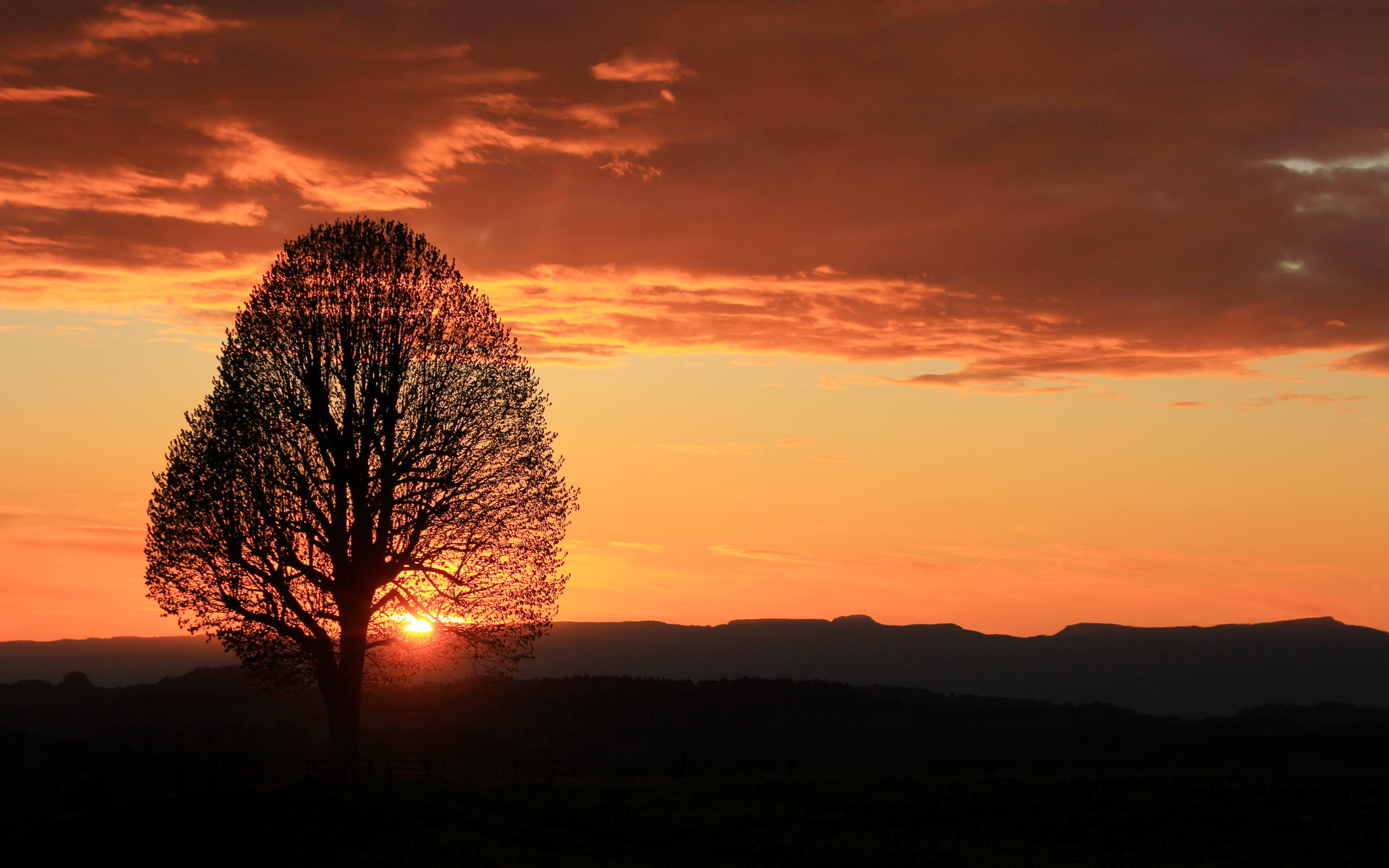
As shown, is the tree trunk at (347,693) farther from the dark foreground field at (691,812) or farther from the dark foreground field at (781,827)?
the dark foreground field at (781,827)

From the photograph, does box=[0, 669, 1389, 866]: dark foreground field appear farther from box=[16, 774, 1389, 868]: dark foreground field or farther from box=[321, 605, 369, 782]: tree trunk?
box=[321, 605, 369, 782]: tree trunk

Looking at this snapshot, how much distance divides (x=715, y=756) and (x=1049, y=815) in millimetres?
62873

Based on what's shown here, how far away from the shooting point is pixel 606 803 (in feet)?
141

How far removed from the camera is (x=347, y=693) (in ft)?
141

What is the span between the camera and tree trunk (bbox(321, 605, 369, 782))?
42531mm

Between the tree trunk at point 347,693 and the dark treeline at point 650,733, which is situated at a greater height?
the tree trunk at point 347,693

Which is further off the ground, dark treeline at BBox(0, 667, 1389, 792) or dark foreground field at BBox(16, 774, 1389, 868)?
dark foreground field at BBox(16, 774, 1389, 868)

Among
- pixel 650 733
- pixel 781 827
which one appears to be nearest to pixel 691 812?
pixel 781 827

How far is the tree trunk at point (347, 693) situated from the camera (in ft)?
140

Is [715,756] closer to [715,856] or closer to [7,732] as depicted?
[7,732]

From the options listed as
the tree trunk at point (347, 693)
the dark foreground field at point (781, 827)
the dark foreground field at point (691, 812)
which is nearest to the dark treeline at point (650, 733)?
the dark foreground field at point (691, 812)

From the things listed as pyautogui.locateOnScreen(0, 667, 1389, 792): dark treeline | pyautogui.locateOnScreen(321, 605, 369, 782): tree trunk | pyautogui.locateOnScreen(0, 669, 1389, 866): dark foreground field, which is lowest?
pyautogui.locateOnScreen(0, 667, 1389, 792): dark treeline

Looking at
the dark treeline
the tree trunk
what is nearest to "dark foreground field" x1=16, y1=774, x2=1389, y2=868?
the tree trunk

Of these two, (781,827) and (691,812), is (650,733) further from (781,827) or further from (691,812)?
(781,827)
